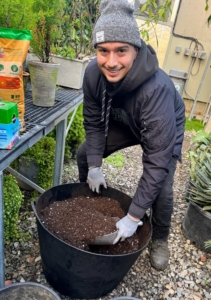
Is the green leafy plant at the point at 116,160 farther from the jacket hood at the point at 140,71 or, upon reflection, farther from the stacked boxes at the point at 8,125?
the stacked boxes at the point at 8,125

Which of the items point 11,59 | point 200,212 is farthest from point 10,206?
point 200,212

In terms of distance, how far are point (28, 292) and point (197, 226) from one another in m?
1.44

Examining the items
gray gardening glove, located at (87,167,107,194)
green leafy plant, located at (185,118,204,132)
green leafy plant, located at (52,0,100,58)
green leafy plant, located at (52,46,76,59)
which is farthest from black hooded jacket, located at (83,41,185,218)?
green leafy plant, located at (185,118,204,132)

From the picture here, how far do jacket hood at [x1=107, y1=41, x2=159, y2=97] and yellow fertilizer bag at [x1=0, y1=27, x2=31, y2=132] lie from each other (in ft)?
1.71

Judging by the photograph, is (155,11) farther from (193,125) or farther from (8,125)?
(193,125)

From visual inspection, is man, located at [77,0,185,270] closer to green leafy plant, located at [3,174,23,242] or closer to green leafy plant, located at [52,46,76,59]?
green leafy plant, located at [3,174,23,242]

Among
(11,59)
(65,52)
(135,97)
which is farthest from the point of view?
(65,52)

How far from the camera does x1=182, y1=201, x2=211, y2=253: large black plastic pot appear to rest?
202 centimetres

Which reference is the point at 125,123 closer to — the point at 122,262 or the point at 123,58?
the point at 123,58

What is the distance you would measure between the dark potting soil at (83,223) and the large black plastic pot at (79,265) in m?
0.07

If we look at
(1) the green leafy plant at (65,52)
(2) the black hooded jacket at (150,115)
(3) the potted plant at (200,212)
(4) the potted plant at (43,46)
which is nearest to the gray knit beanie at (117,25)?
(2) the black hooded jacket at (150,115)

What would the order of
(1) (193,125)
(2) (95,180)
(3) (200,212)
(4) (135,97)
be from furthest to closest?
(1) (193,125) < (3) (200,212) < (2) (95,180) < (4) (135,97)

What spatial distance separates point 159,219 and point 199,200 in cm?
53

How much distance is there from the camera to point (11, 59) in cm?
119
